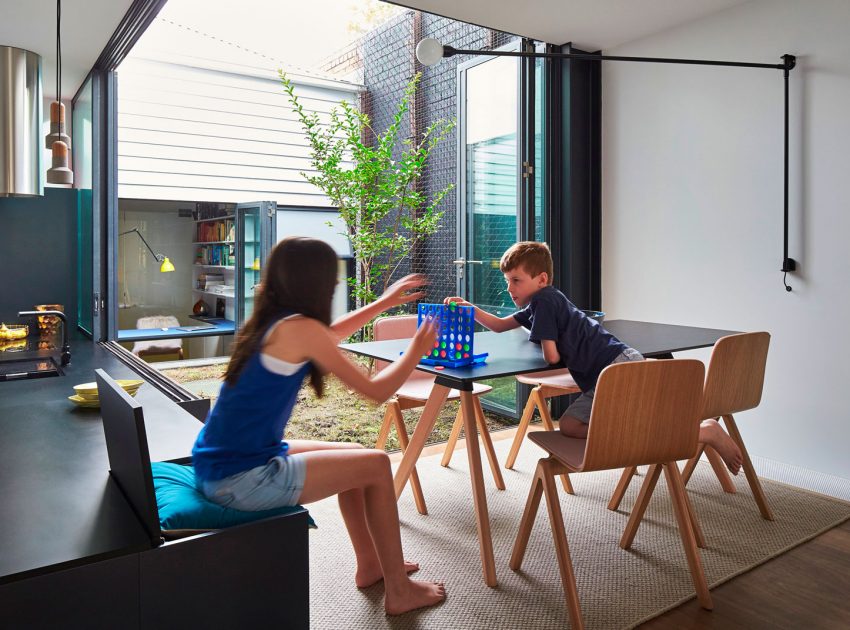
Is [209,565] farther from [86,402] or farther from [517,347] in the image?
[517,347]

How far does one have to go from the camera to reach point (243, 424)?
1.70 metres

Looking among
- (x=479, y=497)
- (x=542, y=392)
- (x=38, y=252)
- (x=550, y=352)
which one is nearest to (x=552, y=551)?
(x=479, y=497)

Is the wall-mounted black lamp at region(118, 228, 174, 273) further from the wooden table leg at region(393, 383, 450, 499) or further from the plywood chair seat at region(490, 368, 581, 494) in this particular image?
the wooden table leg at region(393, 383, 450, 499)

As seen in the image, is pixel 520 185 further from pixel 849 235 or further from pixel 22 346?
pixel 22 346

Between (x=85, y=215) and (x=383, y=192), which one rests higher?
(x=383, y=192)

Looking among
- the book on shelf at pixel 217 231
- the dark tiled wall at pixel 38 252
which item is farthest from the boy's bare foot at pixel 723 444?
the book on shelf at pixel 217 231

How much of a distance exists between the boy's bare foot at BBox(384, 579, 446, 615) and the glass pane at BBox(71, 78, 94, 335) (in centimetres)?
293

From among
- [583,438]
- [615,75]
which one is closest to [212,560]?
[583,438]

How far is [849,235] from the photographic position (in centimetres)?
315

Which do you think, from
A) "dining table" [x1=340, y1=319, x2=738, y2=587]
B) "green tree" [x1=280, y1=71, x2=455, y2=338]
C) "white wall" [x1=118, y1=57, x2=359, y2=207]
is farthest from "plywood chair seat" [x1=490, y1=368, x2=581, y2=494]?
"white wall" [x1=118, y1=57, x2=359, y2=207]

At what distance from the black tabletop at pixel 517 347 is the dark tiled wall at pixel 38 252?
261cm

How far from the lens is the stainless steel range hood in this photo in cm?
362

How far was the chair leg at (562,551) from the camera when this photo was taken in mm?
2014

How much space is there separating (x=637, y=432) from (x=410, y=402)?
1240 mm
